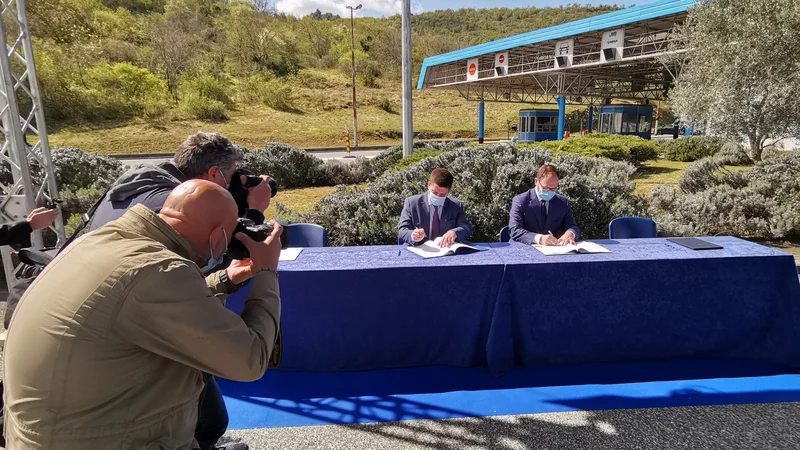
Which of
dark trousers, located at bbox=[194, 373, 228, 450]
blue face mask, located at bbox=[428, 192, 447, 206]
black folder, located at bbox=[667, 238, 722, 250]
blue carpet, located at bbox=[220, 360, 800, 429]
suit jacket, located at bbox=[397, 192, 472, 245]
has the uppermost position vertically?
blue face mask, located at bbox=[428, 192, 447, 206]

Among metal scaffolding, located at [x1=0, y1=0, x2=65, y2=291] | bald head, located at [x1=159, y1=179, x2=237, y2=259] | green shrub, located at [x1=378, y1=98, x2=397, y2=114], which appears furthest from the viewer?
green shrub, located at [x1=378, y1=98, x2=397, y2=114]

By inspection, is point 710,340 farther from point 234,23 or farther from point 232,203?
point 234,23

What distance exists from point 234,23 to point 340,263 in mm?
55852

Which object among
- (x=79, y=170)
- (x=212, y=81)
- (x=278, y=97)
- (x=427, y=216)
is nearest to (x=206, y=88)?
(x=212, y=81)

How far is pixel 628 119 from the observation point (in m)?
27.7

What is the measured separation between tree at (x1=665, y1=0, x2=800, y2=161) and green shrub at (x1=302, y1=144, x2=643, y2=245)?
3.54m

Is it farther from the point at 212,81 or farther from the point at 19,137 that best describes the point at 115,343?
the point at 212,81

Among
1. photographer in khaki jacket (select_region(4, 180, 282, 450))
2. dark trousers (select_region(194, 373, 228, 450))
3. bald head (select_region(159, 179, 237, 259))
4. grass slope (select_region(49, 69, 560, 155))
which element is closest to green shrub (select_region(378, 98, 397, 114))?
grass slope (select_region(49, 69, 560, 155))

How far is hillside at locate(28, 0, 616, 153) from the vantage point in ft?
93.6

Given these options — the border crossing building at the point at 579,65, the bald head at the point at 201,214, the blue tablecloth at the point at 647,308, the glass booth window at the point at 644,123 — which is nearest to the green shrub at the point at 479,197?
the blue tablecloth at the point at 647,308

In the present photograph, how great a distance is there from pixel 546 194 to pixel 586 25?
1936 centimetres

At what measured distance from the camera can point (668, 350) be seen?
313 cm

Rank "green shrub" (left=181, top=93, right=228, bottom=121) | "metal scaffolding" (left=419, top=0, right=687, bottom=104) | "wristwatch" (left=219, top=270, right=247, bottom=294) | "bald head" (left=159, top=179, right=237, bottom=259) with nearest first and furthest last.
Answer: "bald head" (left=159, top=179, right=237, bottom=259) < "wristwatch" (left=219, top=270, right=247, bottom=294) < "metal scaffolding" (left=419, top=0, right=687, bottom=104) < "green shrub" (left=181, top=93, right=228, bottom=121)

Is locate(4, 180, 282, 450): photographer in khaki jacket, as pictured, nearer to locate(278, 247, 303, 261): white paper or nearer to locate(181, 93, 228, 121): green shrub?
locate(278, 247, 303, 261): white paper
